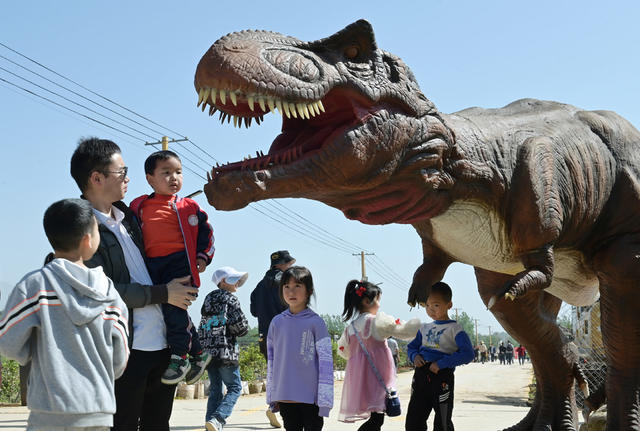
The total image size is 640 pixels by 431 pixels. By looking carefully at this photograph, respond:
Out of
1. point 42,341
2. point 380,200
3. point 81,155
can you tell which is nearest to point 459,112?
point 380,200

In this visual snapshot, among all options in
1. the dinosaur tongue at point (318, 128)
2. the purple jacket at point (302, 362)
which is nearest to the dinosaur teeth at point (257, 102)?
the dinosaur tongue at point (318, 128)

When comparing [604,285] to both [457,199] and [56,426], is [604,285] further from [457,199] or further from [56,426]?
[56,426]

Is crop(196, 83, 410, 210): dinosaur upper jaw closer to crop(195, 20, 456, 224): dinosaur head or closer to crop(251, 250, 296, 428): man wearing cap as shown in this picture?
crop(195, 20, 456, 224): dinosaur head

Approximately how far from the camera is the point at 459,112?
4.21 m

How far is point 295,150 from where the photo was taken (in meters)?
3.26

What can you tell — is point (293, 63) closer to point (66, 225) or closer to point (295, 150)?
point (295, 150)

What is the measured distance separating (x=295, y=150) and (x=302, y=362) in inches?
73.8

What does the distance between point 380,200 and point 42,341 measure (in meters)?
1.69

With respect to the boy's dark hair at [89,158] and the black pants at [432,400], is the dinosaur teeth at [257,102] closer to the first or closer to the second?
the boy's dark hair at [89,158]

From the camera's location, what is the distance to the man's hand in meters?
3.27

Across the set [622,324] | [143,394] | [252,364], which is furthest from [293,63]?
[252,364]

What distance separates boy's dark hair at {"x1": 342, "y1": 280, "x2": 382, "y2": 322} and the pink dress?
0.40 ft

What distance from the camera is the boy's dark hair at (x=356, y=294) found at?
216 inches

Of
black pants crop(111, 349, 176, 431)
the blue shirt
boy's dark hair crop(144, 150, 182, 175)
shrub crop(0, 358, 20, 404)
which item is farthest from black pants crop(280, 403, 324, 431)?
shrub crop(0, 358, 20, 404)
